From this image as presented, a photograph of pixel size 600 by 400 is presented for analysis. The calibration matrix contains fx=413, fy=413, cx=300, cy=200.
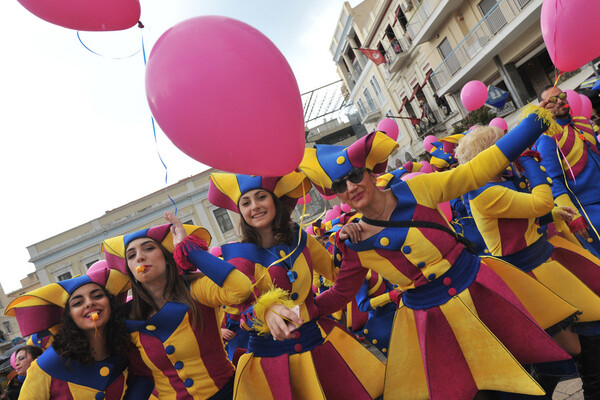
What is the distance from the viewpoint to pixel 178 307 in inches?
91.5

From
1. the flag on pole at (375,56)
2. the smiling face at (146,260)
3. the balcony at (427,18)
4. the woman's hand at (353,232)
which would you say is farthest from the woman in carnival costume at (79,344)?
the flag on pole at (375,56)

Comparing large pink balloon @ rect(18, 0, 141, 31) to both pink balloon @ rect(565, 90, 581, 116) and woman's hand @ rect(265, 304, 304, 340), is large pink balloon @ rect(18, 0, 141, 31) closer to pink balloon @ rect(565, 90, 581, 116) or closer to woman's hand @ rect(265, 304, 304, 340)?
woman's hand @ rect(265, 304, 304, 340)

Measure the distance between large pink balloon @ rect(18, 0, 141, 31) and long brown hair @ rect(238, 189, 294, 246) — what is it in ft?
4.07

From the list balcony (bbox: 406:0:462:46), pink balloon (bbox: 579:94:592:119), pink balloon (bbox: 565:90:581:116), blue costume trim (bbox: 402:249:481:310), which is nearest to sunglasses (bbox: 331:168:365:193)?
blue costume trim (bbox: 402:249:481:310)

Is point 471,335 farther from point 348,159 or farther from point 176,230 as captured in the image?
point 176,230

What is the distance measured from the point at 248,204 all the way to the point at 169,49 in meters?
1.04

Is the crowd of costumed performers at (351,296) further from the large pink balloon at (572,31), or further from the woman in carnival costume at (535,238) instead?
the large pink balloon at (572,31)

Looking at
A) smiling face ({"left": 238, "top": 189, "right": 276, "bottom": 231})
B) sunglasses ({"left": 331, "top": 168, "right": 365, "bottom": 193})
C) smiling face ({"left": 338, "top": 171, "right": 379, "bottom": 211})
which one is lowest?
smiling face ({"left": 338, "top": 171, "right": 379, "bottom": 211})

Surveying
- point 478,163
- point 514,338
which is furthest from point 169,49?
point 514,338

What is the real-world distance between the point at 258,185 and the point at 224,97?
895 millimetres

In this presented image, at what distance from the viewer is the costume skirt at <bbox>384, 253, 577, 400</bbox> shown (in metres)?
1.86

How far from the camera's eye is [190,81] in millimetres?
1718

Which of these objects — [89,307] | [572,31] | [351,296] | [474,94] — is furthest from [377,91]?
[89,307]

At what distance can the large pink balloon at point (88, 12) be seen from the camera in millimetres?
2057
